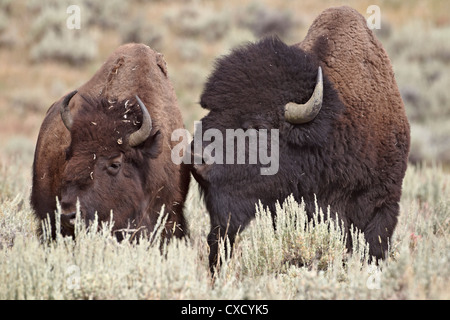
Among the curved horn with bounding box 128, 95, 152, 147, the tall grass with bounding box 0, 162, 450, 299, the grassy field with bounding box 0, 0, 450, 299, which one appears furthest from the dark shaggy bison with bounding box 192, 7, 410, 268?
the curved horn with bounding box 128, 95, 152, 147

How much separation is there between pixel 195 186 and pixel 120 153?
3.39 m

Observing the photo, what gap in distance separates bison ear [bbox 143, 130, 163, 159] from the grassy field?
2.72ft

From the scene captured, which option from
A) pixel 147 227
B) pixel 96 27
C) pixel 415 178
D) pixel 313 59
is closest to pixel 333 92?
pixel 313 59

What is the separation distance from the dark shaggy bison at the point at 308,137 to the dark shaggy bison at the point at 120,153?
487mm

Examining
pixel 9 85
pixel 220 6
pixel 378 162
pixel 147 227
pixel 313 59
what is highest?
pixel 220 6

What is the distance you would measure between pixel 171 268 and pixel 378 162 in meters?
2.38

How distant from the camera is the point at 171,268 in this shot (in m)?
4.11

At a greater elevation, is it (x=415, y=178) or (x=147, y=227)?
(x=415, y=178)

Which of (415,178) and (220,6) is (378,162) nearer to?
(415,178)

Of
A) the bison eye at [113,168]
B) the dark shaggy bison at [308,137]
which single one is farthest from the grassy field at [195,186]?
the bison eye at [113,168]

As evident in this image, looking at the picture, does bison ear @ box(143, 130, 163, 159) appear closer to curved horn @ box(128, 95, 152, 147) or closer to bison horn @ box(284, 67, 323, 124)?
curved horn @ box(128, 95, 152, 147)

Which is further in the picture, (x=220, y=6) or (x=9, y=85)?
(x=220, y=6)

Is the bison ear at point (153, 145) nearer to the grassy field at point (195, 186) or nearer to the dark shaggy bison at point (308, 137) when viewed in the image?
the dark shaggy bison at point (308, 137)
